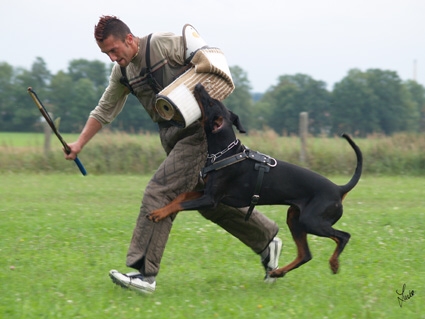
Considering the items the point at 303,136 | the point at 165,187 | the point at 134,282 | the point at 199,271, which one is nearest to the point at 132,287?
the point at 134,282

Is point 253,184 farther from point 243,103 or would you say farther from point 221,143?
point 243,103

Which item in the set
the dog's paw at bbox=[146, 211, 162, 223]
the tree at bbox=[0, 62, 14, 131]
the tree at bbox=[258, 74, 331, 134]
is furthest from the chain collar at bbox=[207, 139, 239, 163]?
the tree at bbox=[0, 62, 14, 131]

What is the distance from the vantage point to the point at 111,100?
545cm

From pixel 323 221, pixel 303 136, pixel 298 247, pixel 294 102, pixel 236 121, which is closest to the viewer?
pixel 323 221

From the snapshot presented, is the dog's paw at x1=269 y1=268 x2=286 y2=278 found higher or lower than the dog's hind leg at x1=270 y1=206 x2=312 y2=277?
lower

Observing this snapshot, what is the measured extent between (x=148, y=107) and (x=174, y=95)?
19.7 inches

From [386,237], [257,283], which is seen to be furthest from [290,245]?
[257,283]

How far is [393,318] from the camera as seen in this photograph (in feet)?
14.5

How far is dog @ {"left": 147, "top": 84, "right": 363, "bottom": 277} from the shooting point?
194 inches

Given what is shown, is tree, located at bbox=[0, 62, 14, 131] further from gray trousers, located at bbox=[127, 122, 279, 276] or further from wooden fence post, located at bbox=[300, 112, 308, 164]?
gray trousers, located at bbox=[127, 122, 279, 276]

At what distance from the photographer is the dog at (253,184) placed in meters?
4.92

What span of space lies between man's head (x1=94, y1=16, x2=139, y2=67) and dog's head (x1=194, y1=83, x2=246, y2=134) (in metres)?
0.58

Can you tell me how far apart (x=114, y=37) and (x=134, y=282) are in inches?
68.9

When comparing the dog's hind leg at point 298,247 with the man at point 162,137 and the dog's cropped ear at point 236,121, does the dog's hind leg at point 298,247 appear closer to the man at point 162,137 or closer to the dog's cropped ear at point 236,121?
the man at point 162,137
